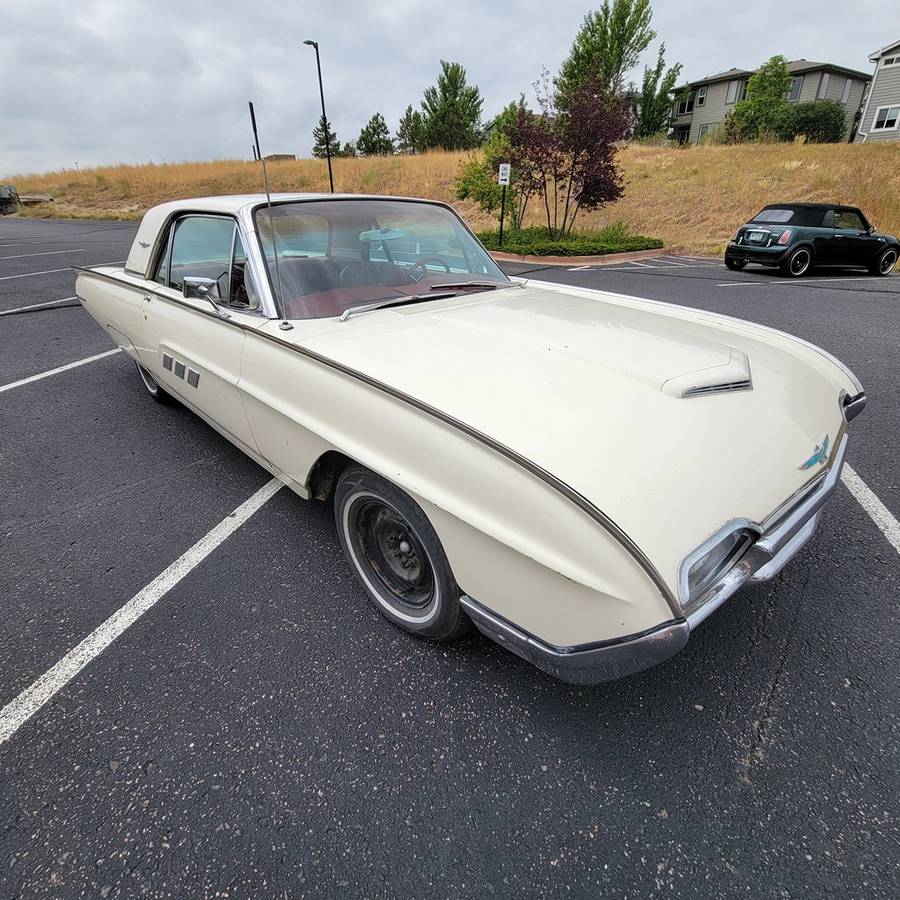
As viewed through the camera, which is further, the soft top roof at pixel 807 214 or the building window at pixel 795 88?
the building window at pixel 795 88

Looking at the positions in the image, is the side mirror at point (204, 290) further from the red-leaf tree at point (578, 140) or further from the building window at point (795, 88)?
the building window at point (795, 88)

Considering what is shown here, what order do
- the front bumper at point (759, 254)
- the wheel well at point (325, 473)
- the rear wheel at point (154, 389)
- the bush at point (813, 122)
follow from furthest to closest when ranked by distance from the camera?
the bush at point (813, 122)
the front bumper at point (759, 254)
the rear wheel at point (154, 389)
the wheel well at point (325, 473)

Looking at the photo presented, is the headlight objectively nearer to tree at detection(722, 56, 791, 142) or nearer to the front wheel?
the front wheel

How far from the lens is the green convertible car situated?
1019 cm

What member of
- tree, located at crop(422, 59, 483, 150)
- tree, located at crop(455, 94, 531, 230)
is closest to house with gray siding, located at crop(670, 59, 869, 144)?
tree, located at crop(422, 59, 483, 150)

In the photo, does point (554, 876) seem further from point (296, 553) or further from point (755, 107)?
point (755, 107)

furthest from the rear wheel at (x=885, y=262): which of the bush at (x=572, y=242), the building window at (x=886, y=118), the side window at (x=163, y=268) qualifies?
the building window at (x=886, y=118)

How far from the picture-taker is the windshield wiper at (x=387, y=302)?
88.7 inches

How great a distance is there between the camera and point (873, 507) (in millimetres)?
2662

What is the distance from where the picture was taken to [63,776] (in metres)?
1.50

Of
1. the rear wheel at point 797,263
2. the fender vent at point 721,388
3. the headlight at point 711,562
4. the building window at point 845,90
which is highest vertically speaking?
the building window at point 845,90

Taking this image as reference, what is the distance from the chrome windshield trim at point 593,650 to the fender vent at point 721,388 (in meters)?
0.75

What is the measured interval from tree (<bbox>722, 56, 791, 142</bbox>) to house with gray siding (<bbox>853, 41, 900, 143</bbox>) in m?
4.73

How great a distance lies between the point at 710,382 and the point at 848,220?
12519 mm
